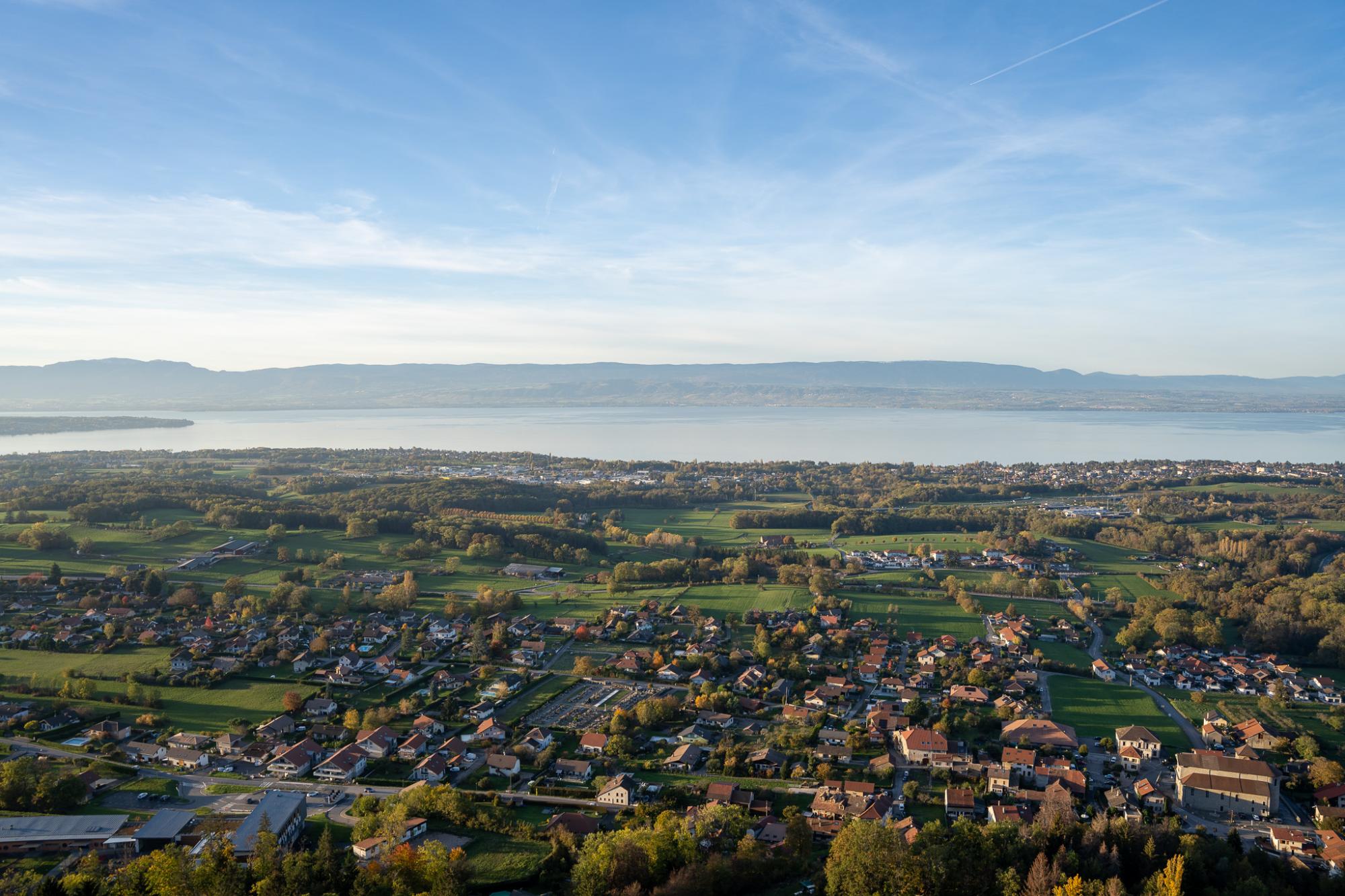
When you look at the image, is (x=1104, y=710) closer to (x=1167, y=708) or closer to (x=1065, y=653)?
(x=1167, y=708)

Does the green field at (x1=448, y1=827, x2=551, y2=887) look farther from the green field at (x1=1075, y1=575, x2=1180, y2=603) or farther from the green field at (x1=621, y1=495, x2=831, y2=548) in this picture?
the green field at (x1=621, y1=495, x2=831, y2=548)

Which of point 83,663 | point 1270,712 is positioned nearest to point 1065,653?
point 1270,712

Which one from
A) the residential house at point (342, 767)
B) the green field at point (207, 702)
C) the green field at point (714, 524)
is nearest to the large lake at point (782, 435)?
the green field at point (714, 524)

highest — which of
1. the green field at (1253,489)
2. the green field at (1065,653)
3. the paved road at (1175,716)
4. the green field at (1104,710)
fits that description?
the green field at (1253,489)

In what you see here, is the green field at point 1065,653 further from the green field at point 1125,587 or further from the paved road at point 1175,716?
the green field at point 1125,587

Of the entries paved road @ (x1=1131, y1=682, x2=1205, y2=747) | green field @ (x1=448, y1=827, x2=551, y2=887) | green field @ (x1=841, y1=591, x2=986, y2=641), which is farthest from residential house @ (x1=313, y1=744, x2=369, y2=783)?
paved road @ (x1=1131, y1=682, x2=1205, y2=747)
